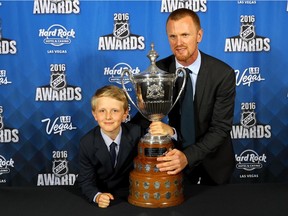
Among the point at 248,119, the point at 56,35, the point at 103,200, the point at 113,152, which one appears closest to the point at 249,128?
the point at 248,119

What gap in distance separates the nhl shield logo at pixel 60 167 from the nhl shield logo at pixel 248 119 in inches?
54.4

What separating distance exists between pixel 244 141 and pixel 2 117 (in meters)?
1.83

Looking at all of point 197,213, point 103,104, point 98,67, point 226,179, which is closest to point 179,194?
point 197,213

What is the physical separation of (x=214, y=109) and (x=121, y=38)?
52.0 inches

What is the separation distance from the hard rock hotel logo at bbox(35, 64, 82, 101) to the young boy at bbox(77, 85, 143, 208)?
141 cm

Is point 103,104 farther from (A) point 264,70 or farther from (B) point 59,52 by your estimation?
(A) point 264,70

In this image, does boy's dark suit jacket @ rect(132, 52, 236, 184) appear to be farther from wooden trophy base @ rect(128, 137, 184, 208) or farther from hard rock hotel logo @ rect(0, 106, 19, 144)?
hard rock hotel logo @ rect(0, 106, 19, 144)

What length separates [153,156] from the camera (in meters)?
1.53

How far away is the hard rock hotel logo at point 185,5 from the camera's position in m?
3.02

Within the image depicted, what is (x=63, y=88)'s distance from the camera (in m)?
3.08

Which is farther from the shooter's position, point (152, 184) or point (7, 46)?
point (7, 46)

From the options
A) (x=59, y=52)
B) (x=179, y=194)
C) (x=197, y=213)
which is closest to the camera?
(x=197, y=213)

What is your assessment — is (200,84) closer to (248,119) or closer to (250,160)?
(248,119)

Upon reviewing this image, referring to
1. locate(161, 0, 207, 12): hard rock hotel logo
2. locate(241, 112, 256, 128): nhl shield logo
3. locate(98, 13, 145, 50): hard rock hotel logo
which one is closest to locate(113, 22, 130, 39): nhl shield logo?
locate(98, 13, 145, 50): hard rock hotel logo
